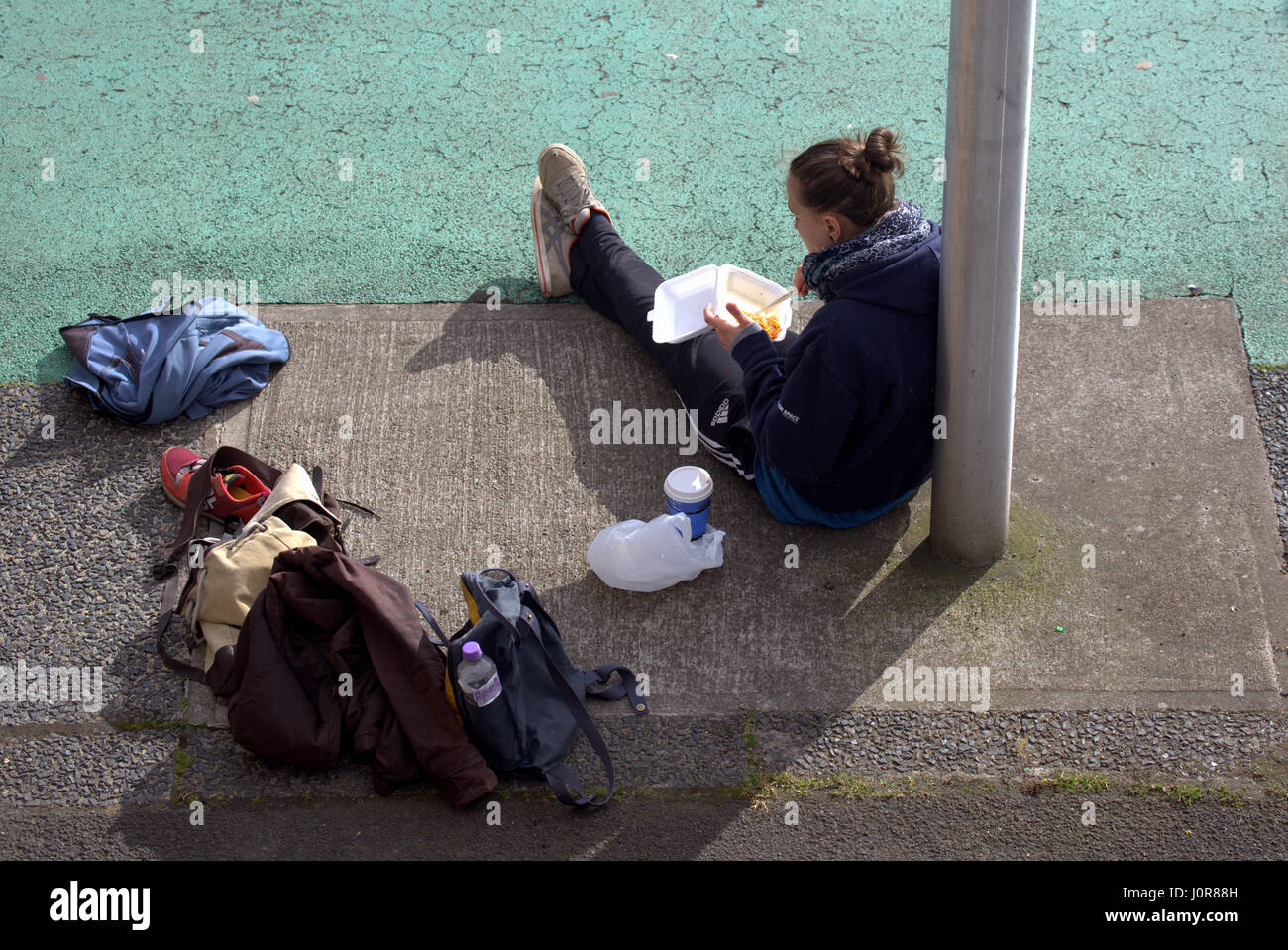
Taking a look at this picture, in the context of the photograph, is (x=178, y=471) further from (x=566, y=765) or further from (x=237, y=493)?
(x=566, y=765)

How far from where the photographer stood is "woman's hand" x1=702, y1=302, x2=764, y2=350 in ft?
14.3

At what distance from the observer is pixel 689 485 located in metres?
4.18

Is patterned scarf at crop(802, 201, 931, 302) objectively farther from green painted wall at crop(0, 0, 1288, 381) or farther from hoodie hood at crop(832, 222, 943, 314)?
green painted wall at crop(0, 0, 1288, 381)

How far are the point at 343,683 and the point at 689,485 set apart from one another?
4.35ft

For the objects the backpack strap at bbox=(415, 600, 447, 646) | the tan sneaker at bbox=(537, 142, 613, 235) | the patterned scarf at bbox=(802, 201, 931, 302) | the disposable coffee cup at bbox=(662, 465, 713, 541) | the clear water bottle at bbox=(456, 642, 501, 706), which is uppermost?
the tan sneaker at bbox=(537, 142, 613, 235)

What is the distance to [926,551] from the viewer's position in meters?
4.31

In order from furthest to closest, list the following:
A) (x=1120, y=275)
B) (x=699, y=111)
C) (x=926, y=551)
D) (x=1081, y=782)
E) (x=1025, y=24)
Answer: (x=699, y=111) → (x=1120, y=275) → (x=926, y=551) → (x=1081, y=782) → (x=1025, y=24)

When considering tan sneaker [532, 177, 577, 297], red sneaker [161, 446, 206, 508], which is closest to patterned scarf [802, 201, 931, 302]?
tan sneaker [532, 177, 577, 297]

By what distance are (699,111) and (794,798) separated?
3.90m

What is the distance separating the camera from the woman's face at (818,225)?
3.88 m

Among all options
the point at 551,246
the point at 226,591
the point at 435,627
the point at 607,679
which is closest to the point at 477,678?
the point at 435,627

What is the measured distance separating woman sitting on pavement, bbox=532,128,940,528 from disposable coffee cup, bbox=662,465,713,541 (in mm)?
238

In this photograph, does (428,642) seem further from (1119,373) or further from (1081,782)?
(1119,373)
